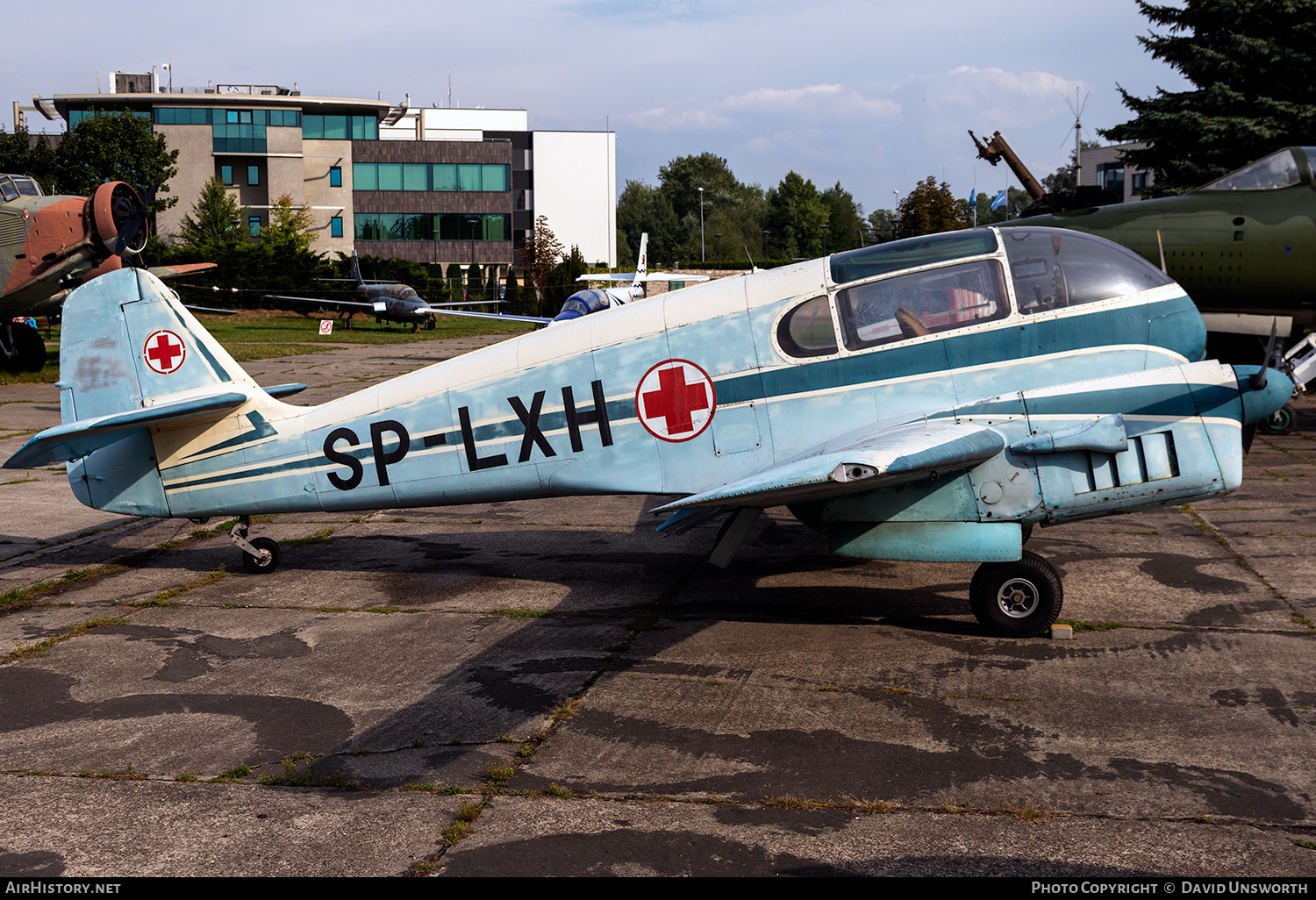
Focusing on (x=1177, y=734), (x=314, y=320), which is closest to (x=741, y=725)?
(x=1177, y=734)

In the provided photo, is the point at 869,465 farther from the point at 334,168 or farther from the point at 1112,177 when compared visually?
the point at 1112,177

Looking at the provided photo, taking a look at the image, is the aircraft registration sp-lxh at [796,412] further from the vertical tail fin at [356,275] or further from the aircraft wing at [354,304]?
the vertical tail fin at [356,275]

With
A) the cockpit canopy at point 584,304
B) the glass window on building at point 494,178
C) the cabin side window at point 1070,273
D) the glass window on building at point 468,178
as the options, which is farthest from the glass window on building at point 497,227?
the cabin side window at point 1070,273

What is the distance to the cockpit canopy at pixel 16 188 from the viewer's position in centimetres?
2280

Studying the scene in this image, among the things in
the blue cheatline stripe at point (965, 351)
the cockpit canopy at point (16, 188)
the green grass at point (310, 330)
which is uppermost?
the cockpit canopy at point (16, 188)

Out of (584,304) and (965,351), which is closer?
(965,351)

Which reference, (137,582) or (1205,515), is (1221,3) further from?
(137,582)

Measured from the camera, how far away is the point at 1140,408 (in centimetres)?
696

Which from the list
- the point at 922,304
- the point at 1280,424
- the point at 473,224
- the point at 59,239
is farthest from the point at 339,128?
the point at 922,304

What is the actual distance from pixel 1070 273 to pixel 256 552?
7.29 meters

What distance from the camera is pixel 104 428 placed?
8328mm

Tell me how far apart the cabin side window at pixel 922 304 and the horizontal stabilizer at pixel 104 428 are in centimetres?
521

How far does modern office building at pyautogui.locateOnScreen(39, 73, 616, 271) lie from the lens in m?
80.7

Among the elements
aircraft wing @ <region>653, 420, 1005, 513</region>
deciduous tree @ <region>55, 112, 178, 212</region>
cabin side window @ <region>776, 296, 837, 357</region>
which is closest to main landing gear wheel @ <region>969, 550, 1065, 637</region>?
aircraft wing @ <region>653, 420, 1005, 513</region>
